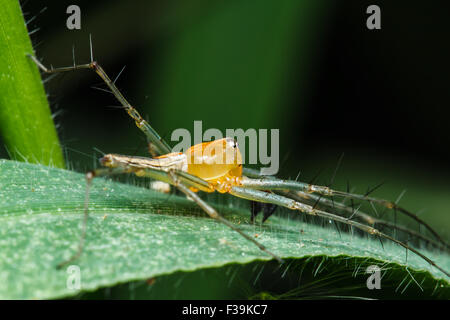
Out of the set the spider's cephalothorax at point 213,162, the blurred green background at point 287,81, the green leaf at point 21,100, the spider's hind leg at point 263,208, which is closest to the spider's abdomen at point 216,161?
the spider's cephalothorax at point 213,162

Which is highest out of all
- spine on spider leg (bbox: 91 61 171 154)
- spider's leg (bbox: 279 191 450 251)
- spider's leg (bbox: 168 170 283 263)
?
spine on spider leg (bbox: 91 61 171 154)

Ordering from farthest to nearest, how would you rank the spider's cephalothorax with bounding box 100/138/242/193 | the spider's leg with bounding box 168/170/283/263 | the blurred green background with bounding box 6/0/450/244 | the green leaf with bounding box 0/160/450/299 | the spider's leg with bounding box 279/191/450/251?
1. the blurred green background with bounding box 6/0/450/244
2. the spider's leg with bounding box 279/191/450/251
3. the spider's cephalothorax with bounding box 100/138/242/193
4. the spider's leg with bounding box 168/170/283/263
5. the green leaf with bounding box 0/160/450/299

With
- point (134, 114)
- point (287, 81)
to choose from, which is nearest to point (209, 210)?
point (134, 114)

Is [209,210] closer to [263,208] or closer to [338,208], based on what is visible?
[263,208]

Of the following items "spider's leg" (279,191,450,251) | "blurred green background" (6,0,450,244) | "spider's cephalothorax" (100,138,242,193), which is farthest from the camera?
"blurred green background" (6,0,450,244)

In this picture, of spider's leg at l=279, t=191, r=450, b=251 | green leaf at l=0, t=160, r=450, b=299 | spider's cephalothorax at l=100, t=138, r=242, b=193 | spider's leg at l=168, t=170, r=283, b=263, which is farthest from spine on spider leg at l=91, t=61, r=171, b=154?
spider's leg at l=279, t=191, r=450, b=251

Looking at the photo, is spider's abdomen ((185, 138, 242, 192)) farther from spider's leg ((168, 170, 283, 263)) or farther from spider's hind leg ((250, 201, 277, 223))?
spider's leg ((168, 170, 283, 263))

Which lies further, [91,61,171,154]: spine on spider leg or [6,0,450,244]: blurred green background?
[6,0,450,244]: blurred green background

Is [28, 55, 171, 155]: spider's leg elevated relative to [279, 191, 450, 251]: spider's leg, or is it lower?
elevated
